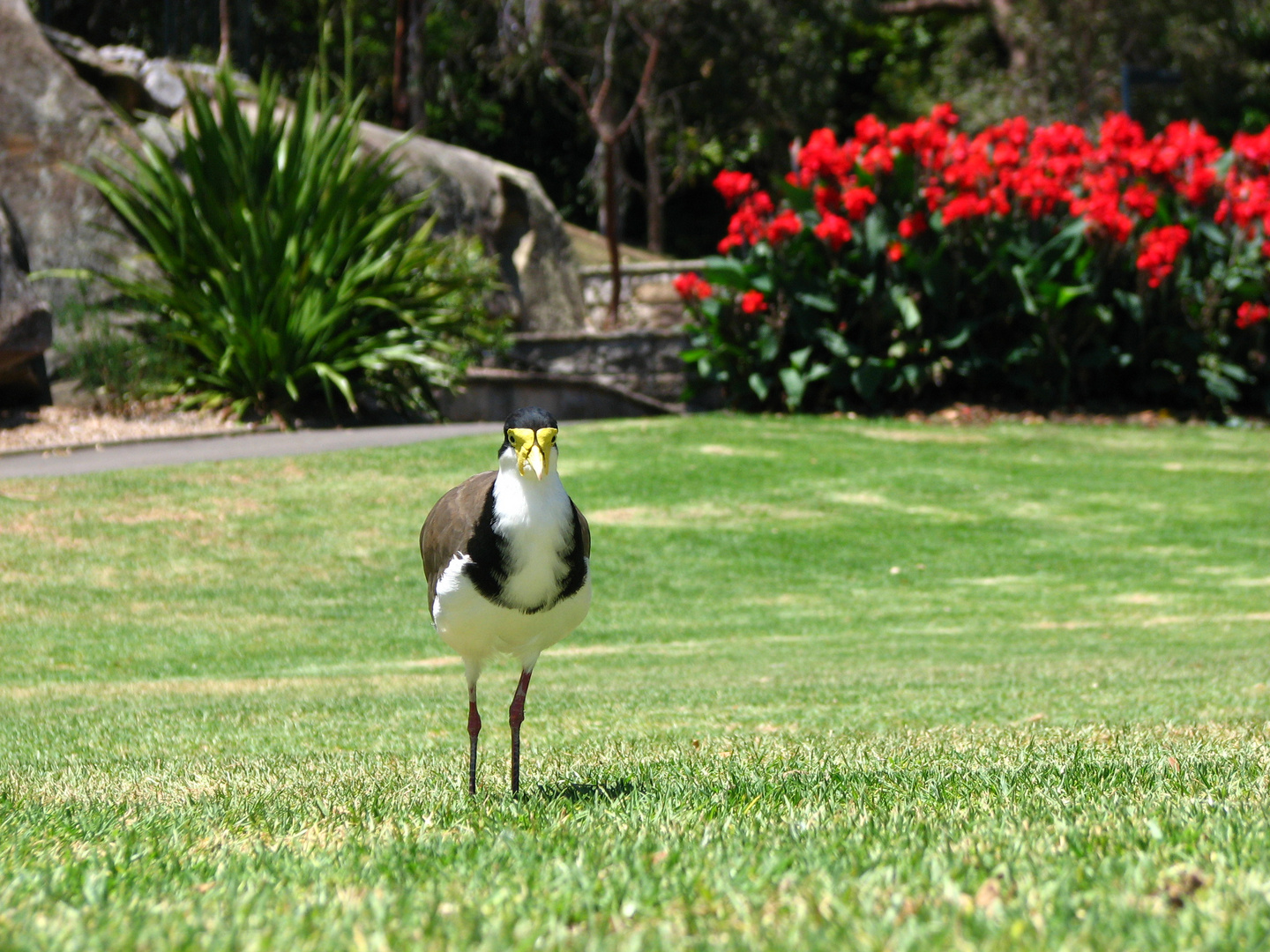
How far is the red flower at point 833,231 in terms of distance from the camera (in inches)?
650

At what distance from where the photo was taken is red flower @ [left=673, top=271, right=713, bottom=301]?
17.7m

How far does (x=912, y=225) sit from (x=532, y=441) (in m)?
13.3

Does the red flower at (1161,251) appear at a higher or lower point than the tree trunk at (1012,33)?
lower

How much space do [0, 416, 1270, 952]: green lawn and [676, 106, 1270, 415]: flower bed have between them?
1.09 meters

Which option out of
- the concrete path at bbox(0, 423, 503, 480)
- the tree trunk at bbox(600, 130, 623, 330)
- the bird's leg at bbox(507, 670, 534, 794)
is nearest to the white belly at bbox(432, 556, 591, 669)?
the bird's leg at bbox(507, 670, 534, 794)

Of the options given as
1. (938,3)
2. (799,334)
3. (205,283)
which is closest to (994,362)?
(799,334)

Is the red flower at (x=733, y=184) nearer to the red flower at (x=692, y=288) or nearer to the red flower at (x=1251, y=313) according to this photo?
the red flower at (x=692, y=288)

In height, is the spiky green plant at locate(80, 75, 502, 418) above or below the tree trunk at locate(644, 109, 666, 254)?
below

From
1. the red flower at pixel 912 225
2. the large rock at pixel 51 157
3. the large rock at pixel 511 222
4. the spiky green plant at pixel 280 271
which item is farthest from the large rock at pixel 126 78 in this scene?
the red flower at pixel 912 225

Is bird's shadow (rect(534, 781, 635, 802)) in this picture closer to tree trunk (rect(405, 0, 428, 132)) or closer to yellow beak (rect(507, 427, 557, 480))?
yellow beak (rect(507, 427, 557, 480))

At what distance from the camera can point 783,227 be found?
666 inches

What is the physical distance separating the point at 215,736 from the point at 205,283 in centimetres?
1056

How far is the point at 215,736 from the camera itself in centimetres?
668

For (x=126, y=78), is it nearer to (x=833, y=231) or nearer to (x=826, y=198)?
(x=826, y=198)
